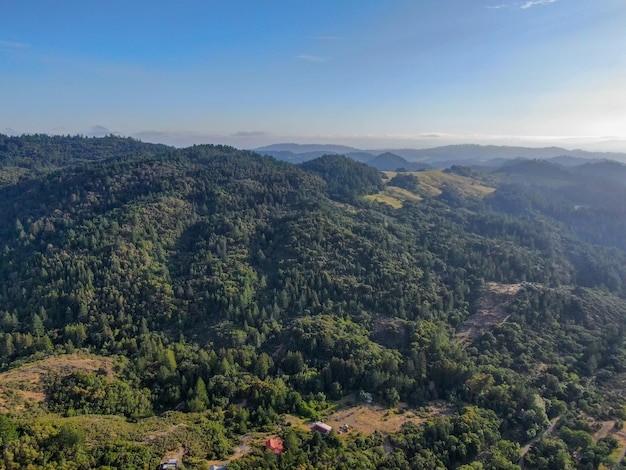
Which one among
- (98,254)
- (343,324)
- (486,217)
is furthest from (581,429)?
(486,217)

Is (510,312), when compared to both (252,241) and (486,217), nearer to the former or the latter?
(252,241)

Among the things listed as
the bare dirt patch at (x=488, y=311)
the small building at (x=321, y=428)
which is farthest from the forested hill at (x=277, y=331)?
the small building at (x=321, y=428)

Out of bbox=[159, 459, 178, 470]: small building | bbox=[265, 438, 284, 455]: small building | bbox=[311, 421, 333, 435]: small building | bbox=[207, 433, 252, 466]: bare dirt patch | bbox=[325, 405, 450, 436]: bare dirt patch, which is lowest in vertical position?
bbox=[325, 405, 450, 436]: bare dirt patch

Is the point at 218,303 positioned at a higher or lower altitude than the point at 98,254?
lower

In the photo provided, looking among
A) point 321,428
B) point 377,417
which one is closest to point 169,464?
point 321,428

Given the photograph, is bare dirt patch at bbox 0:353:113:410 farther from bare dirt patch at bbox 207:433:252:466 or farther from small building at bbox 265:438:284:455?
Answer: small building at bbox 265:438:284:455

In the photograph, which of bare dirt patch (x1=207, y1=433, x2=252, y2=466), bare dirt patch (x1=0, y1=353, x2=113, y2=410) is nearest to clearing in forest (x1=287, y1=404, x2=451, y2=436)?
bare dirt patch (x1=207, y1=433, x2=252, y2=466)
